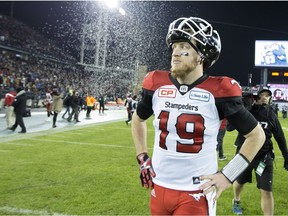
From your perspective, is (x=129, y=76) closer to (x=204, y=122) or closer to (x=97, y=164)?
(x=97, y=164)

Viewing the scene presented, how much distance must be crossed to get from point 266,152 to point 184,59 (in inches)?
108

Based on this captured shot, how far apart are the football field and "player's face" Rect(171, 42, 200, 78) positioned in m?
3.06

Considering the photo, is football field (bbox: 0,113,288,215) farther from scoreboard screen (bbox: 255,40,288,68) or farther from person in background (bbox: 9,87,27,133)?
scoreboard screen (bbox: 255,40,288,68)

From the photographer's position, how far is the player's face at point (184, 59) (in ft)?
6.91

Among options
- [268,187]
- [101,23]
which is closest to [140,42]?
[101,23]

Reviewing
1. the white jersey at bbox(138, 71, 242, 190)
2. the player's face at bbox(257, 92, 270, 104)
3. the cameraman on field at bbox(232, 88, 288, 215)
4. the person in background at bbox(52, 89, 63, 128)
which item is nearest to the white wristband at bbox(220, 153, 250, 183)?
the white jersey at bbox(138, 71, 242, 190)

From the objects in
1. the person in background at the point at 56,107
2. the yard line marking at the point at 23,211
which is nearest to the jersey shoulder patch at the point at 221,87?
the yard line marking at the point at 23,211

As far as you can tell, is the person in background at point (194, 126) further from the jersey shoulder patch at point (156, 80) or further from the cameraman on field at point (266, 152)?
the cameraman on field at point (266, 152)

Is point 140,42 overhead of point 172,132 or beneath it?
overhead

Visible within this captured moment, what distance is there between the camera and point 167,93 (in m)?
2.22

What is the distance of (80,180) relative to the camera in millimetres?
6285

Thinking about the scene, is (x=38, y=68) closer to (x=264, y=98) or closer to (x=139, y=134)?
(x=264, y=98)

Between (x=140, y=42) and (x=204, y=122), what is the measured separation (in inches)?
2054

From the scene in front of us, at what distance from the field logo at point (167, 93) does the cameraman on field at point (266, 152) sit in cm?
255
